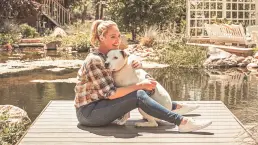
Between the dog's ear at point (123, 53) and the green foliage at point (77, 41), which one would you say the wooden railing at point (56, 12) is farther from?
the dog's ear at point (123, 53)

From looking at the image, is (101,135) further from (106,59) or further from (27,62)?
(27,62)

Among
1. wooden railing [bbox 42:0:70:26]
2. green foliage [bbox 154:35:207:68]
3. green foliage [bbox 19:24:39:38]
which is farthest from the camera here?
wooden railing [bbox 42:0:70:26]

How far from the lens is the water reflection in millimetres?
8070

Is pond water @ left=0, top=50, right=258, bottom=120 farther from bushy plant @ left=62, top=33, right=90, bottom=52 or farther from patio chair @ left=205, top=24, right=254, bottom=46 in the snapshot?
bushy plant @ left=62, top=33, right=90, bottom=52

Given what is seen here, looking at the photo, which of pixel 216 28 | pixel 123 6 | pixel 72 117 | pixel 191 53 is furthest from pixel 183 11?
pixel 72 117

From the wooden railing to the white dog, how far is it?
77.8ft

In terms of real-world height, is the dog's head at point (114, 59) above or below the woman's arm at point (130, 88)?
above

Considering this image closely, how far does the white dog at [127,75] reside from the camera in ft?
13.8

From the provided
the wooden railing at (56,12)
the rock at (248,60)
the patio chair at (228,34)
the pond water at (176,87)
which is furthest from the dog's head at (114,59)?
the wooden railing at (56,12)

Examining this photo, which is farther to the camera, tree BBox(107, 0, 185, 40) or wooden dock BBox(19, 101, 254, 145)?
tree BBox(107, 0, 185, 40)

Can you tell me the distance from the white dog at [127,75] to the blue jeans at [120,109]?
0.57ft

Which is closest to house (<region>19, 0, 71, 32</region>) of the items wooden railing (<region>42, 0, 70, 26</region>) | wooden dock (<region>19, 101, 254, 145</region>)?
wooden railing (<region>42, 0, 70, 26</region>)

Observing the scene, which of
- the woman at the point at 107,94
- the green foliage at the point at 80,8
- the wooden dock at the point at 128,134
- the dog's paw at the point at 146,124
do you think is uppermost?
the green foliage at the point at 80,8

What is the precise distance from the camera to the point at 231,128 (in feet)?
14.4
